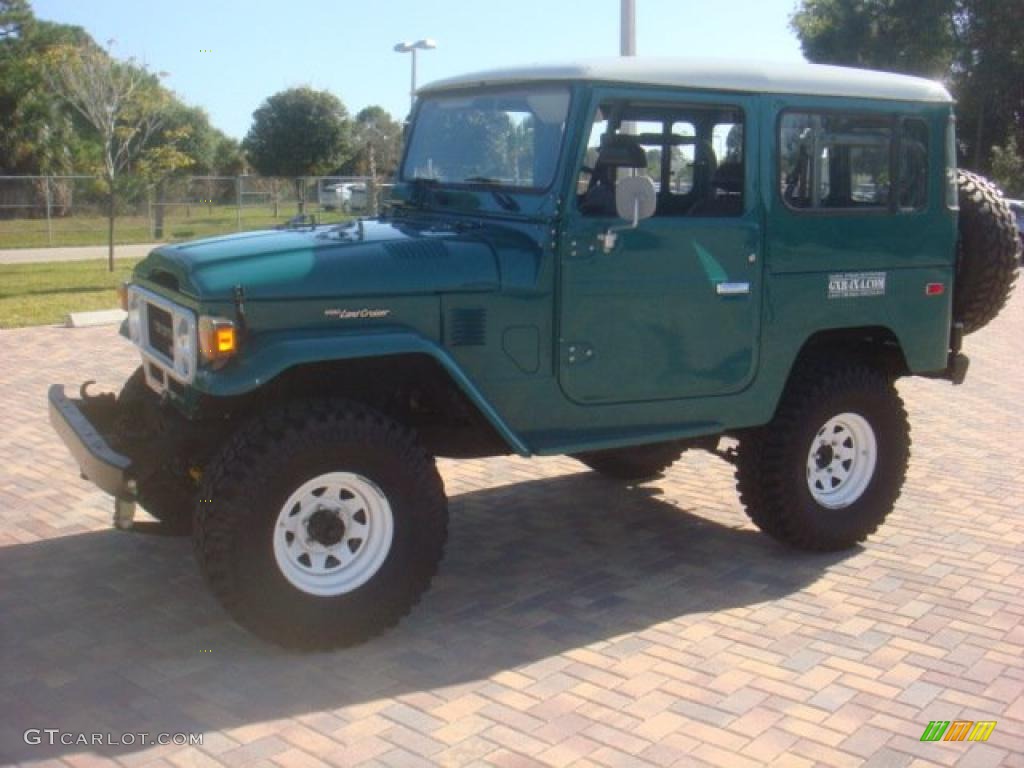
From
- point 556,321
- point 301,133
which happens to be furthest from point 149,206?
point 556,321

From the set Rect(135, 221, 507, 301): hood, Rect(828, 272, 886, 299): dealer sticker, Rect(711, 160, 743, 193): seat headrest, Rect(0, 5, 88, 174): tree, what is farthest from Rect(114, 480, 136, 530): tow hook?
Rect(0, 5, 88, 174): tree

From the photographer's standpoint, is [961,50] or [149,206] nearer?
[149,206]

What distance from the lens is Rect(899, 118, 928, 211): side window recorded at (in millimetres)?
5742

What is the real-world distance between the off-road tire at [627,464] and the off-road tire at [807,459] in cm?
71

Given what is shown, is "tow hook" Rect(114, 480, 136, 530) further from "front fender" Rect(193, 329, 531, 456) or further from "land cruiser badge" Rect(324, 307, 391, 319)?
"land cruiser badge" Rect(324, 307, 391, 319)

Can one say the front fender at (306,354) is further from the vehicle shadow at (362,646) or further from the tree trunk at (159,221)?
the tree trunk at (159,221)

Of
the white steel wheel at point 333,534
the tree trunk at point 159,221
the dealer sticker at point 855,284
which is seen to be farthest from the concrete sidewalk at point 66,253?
the white steel wheel at point 333,534

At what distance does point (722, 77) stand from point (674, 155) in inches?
15.9

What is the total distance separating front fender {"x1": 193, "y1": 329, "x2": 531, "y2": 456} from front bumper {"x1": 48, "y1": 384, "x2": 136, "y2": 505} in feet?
1.51

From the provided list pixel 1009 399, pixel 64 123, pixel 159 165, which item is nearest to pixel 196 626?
pixel 1009 399

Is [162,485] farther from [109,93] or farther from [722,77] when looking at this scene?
[109,93]

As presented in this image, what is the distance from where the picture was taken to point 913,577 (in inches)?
213

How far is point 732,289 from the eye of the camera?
17.2 ft

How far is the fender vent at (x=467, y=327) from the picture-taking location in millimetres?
4625
